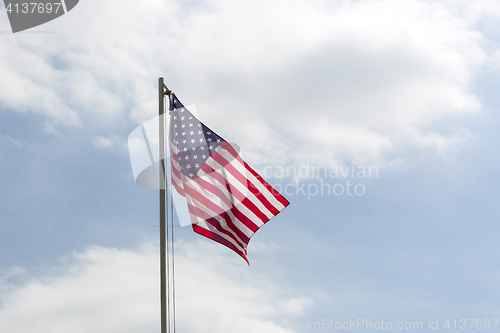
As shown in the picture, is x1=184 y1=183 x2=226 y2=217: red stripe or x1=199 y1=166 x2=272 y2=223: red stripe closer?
x1=184 y1=183 x2=226 y2=217: red stripe

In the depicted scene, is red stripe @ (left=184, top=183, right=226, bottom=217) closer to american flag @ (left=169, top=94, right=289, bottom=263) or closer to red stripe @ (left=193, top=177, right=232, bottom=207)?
american flag @ (left=169, top=94, right=289, bottom=263)

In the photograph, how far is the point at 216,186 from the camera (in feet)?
42.7

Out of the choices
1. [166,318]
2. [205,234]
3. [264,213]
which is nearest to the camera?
[166,318]

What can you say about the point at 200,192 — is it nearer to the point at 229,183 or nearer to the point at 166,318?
the point at 229,183

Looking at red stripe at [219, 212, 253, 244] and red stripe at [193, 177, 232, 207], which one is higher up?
red stripe at [193, 177, 232, 207]

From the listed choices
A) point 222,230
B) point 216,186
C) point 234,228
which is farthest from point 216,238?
point 216,186

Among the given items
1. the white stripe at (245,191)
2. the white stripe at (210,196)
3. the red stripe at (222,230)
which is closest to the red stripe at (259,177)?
the white stripe at (245,191)

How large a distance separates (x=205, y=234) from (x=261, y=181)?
8.09 ft

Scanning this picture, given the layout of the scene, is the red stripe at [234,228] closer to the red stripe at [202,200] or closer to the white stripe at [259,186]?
the red stripe at [202,200]

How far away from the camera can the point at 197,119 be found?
12.9 metres

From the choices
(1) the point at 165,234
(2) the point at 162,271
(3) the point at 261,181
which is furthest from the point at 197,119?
(2) the point at 162,271

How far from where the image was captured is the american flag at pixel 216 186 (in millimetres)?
12352

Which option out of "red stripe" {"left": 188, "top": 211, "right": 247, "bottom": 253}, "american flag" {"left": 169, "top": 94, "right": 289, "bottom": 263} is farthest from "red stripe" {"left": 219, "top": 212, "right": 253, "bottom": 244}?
"red stripe" {"left": 188, "top": 211, "right": 247, "bottom": 253}

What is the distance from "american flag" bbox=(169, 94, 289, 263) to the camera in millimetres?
12352
